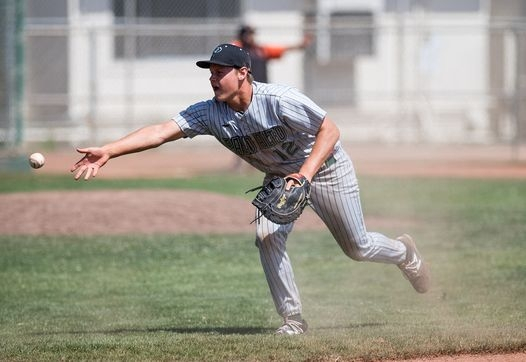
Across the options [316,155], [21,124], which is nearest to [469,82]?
[21,124]

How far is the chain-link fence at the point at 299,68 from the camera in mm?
24594

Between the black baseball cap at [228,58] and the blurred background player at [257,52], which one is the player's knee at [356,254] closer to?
the black baseball cap at [228,58]

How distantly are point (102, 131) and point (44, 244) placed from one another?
12262 mm

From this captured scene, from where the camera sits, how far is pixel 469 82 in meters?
25.4

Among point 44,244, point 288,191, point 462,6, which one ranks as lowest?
point 44,244

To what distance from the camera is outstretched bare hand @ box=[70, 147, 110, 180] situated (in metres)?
6.56

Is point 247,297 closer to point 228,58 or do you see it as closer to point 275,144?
point 275,144

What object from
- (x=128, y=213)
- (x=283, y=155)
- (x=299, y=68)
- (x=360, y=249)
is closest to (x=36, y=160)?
(x=283, y=155)

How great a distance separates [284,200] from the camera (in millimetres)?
6555

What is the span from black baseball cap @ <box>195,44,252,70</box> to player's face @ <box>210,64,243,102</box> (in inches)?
1.6

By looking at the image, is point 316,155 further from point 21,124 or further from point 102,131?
point 102,131

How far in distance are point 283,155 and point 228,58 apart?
0.76 meters

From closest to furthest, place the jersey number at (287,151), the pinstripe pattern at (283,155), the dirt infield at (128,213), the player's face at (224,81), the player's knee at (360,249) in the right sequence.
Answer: the player's face at (224,81), the pinstripe pattern at (283,155), the jersey number at (287,151), the player's knee at (360,249), the dirt infield at (128,213)

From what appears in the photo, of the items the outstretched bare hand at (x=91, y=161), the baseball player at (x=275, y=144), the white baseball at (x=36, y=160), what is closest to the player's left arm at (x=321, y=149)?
the baseball player at (x=275, y=144)
